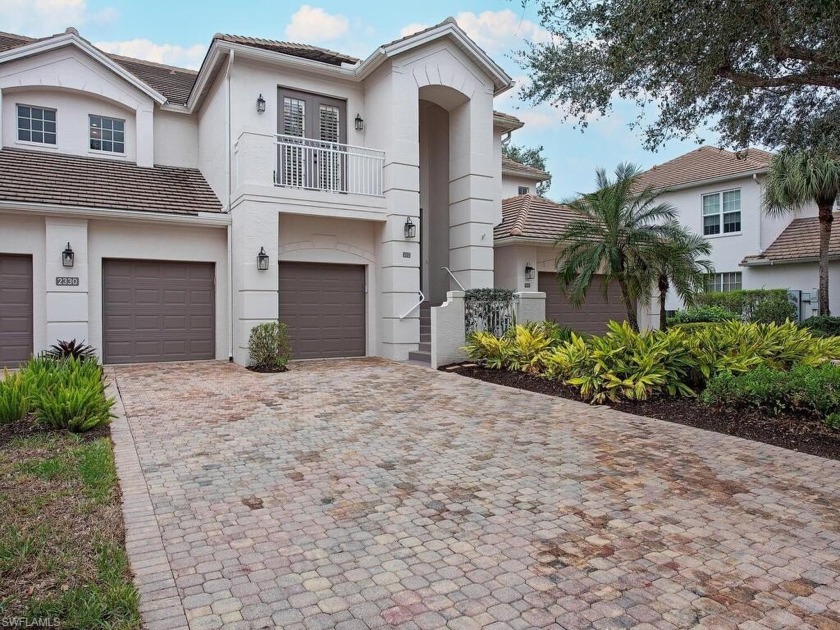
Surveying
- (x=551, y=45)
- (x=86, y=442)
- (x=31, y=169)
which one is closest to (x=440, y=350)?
(x=551, y=45)

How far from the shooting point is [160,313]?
1305 cm

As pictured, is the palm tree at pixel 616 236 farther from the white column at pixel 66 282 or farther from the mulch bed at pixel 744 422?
the white column at pixel 66 282

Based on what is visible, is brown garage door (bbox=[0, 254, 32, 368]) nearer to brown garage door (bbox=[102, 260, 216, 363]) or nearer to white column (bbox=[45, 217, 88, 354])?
white column (bbox=[45, 217, 88, 354])

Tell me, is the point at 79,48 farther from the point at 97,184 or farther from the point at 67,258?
the point at 67,258

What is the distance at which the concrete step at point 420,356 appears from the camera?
12833 mm

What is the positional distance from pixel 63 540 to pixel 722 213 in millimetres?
24398

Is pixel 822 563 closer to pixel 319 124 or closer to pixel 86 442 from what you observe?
pixel 86 442

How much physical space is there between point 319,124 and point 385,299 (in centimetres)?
459

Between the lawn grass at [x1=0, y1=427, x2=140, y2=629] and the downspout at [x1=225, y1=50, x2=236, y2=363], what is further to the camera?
the downspout at [x1=225, y1=50, x2=236, y2=363]

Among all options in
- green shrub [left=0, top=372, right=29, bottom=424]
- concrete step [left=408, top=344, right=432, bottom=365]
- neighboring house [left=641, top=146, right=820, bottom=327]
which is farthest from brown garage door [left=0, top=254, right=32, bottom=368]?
neighboring house [left=641, top=146, right=820, bottom=327]

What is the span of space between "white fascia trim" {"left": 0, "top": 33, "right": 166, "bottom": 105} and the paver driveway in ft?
34.4

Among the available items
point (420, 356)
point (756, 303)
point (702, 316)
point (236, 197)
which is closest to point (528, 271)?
point (420, 356)

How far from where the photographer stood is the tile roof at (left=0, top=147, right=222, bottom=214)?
11.8 m

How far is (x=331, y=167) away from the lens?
43.8 ft
